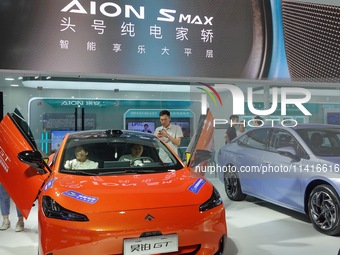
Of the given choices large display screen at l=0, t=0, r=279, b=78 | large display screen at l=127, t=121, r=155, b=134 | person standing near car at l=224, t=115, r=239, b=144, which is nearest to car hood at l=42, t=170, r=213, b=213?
large display screen at l=0, t=0, r=279, b=78

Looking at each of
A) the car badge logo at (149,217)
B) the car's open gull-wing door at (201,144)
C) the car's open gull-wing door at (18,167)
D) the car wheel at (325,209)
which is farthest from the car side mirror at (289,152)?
the car's open gull-wing door at (18,167)

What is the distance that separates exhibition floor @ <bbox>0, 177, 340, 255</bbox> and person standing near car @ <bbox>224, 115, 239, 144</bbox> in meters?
1.09

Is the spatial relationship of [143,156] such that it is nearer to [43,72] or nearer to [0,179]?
[0,179]

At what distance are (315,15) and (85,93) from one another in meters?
3.98

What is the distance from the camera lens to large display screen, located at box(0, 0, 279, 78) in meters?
4.37

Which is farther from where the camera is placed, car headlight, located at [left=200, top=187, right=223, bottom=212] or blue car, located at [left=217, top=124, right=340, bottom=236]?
blue car, located at [left=217, top=124, right=340, bottom=236]

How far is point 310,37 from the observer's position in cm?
536

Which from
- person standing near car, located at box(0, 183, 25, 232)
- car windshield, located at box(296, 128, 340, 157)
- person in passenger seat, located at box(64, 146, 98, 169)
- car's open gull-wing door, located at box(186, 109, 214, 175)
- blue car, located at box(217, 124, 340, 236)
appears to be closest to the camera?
person in passenger seat, located at box(64, 146, 98, 169)

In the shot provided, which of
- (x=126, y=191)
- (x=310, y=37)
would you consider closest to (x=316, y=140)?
(x=310, y=37)

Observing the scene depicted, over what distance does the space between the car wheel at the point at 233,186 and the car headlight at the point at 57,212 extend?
320 cm

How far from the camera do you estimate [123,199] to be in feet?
7.38

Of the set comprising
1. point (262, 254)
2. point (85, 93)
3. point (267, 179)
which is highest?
point (85, 93)

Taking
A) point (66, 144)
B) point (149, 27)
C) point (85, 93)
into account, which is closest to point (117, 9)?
point (149, 27)

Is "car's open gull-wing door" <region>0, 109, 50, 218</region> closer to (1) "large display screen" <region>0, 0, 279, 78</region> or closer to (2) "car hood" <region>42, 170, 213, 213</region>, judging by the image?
(2) "car hood" <region>42, 170, 213, 213</region>
